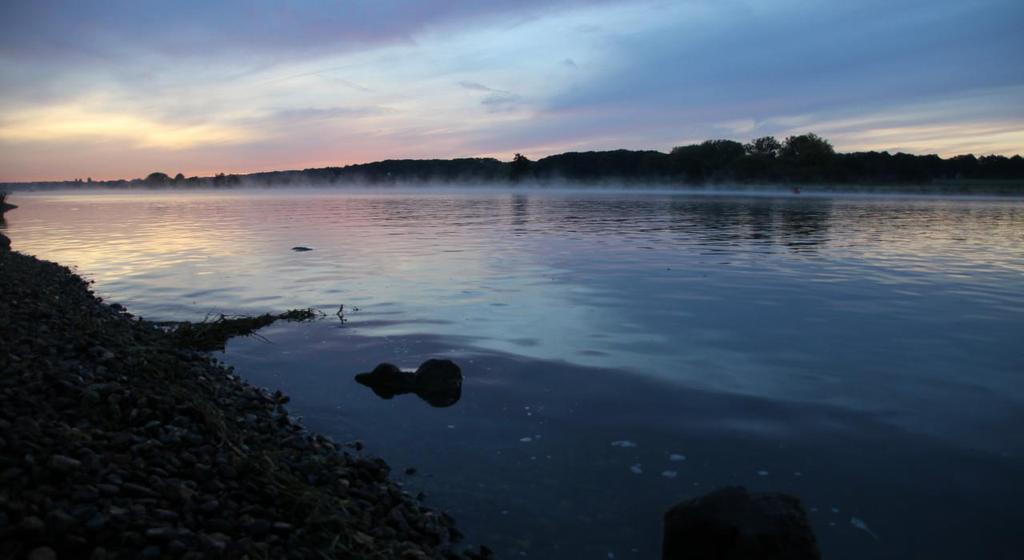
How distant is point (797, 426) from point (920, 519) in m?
2.67

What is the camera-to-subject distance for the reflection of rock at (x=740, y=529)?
6.41 m

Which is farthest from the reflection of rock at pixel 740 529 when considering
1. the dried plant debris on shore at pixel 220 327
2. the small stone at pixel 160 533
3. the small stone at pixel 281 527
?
the dried plant debris on shore at pixel 220 327

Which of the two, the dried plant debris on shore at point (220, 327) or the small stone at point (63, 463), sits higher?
the small stone at point (63, 463)

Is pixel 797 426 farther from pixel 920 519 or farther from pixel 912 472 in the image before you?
pixel 920 519

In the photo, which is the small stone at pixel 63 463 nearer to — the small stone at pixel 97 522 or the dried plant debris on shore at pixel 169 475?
the dried plant debris on shore at pixel 169 475

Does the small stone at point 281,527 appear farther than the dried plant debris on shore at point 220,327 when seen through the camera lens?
No

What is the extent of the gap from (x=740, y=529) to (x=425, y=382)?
695cm

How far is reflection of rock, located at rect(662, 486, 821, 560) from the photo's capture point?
6.41m

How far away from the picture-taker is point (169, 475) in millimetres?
6703

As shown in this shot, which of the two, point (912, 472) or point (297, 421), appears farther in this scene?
point (297, 421)

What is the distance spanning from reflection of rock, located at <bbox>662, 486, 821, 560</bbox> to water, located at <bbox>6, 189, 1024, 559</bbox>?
28.6 inches

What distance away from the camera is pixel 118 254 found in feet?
116

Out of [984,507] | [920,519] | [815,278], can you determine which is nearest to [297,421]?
[920,519]

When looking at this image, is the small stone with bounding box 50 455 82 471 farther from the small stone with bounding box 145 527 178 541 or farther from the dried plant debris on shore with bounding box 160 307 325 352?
the dried plant debris on shore with bounding box 160 307 325 352
